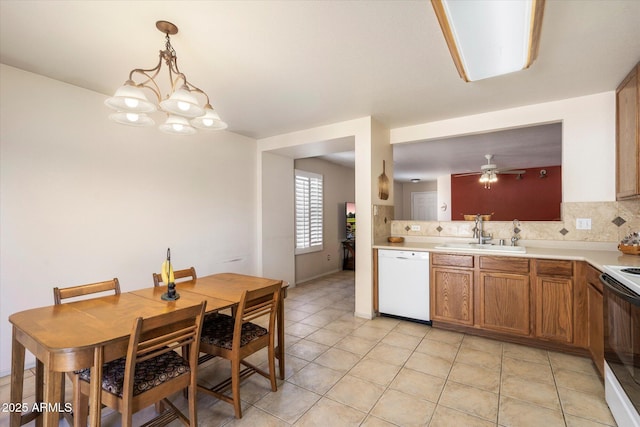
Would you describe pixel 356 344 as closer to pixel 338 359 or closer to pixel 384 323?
pixel 338 359

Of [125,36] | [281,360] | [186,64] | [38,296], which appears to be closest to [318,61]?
[186,64]

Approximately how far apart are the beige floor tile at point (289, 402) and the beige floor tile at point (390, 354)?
0.76 metres

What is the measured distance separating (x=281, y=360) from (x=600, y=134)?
3.59 meters

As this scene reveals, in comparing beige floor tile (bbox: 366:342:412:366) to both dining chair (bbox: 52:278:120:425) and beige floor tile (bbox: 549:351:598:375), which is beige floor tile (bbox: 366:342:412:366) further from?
dining chair (bbox: 52:278:120:425)

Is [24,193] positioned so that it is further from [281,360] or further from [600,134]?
[600,134]

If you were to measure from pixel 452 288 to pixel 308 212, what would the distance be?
304 cm

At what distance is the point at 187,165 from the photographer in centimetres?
355

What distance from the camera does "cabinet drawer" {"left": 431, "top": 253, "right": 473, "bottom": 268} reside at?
298 cm

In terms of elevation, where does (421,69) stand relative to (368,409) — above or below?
above

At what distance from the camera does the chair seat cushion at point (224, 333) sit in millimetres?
1933

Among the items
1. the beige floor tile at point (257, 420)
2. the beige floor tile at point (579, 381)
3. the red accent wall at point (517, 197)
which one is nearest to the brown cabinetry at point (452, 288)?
the beige floor tile at point (579, 381)

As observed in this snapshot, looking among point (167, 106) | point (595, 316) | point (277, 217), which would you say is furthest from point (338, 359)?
point (277, 217)

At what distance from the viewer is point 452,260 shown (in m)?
3.06

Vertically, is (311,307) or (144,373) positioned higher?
(144,373)
